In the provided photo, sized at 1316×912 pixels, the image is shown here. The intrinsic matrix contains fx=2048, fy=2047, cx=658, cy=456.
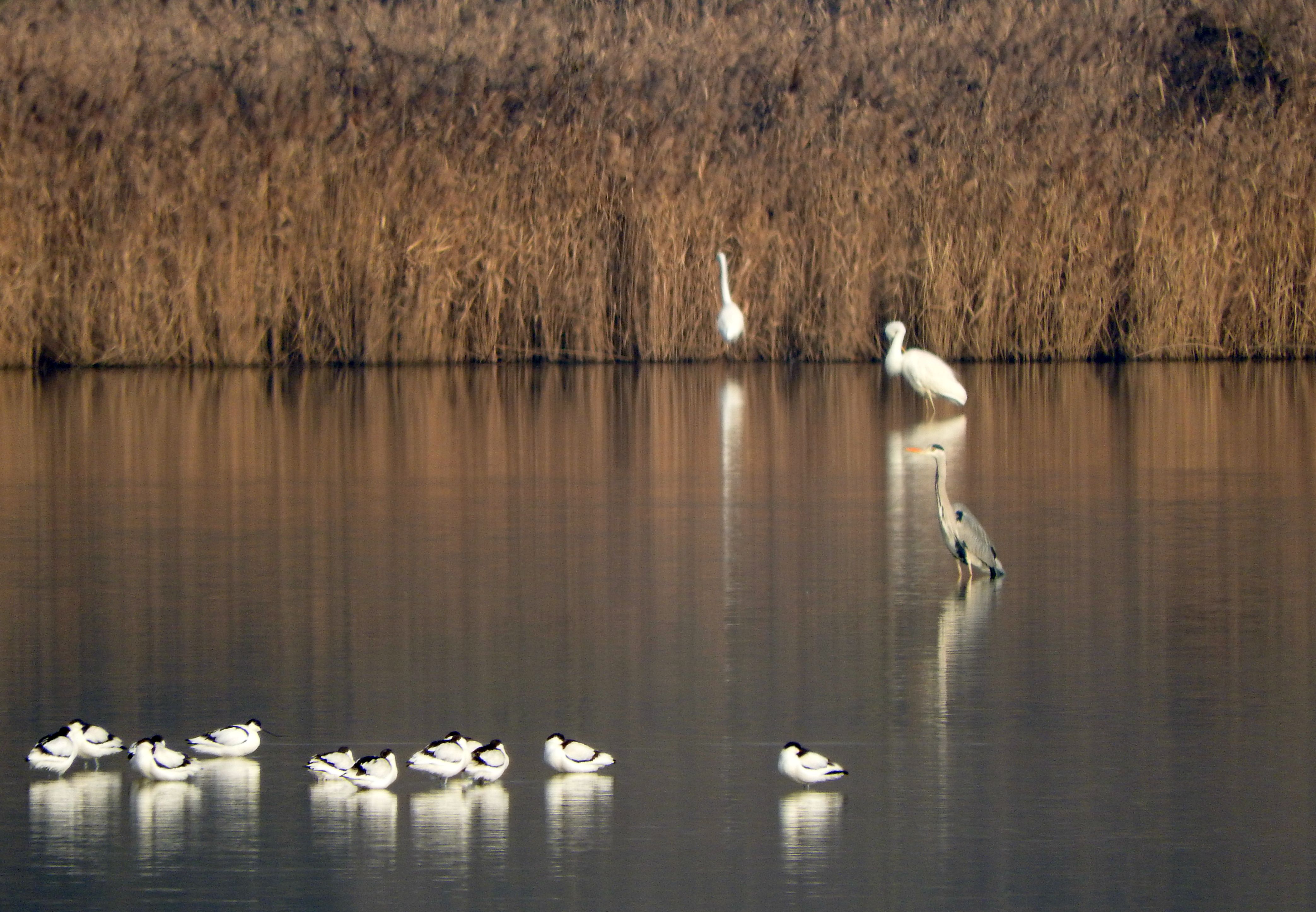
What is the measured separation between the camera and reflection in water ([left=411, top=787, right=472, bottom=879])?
3.56 meters

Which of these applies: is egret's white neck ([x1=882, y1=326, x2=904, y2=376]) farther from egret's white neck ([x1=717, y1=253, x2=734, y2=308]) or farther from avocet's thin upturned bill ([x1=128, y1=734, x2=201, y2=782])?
avocet's thin upturned bill ([x1=128, y1=734, x2=201, y2=782])

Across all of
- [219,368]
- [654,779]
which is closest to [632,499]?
[654,779]

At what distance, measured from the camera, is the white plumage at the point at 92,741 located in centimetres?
407

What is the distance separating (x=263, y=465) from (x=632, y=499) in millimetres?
2086

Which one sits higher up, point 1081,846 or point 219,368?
point 219,368

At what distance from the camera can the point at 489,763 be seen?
395 cm

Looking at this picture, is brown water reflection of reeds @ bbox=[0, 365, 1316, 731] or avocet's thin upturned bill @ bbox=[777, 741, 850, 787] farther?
brown water reflection of reeds @ bbox=[0, 365, 1316, 731]

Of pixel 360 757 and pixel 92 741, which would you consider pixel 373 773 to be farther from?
pixel 92 741

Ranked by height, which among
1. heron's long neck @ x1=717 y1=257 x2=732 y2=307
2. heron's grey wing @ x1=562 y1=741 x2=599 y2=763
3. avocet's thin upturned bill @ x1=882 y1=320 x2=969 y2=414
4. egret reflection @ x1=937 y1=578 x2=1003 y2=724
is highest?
heron's long neck @ x1=717 y1=257 x2=732 y2=307

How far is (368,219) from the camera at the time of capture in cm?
1557

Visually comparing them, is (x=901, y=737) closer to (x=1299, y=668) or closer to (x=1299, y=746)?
(x=1299, y=746)

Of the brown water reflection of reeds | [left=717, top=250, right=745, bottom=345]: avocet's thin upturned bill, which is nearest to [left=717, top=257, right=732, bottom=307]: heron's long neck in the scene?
[left=717, top=250, right=745, bottom=345]: avocet's thin upturned bill

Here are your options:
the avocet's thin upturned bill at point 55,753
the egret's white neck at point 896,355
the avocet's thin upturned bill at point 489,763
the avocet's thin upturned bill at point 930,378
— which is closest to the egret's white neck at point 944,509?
the avocet's thin upturned bill at point 489,763

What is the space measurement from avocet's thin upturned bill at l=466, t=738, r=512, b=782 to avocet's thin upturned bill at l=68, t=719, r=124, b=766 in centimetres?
74
